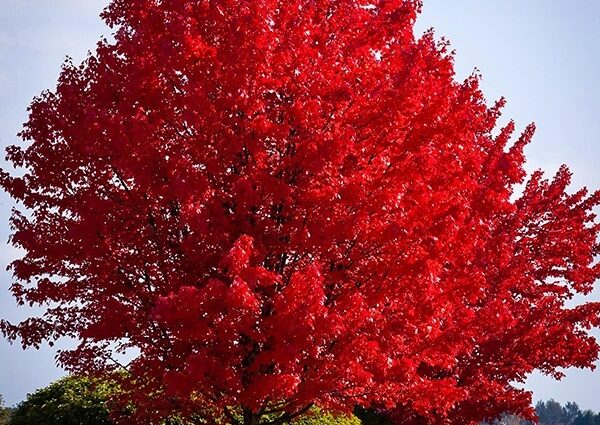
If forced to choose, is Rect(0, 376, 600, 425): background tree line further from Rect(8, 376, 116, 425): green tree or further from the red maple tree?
the red maple tree

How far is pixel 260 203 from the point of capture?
11.7 m

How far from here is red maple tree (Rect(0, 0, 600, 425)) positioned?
11.2 m

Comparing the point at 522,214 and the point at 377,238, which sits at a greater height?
the point at 522,214

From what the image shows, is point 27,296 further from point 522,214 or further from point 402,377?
point 522,214

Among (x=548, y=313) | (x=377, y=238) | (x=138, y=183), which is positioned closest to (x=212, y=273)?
(x=138, y=183)

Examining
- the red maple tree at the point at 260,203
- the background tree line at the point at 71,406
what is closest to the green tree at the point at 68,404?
the background tree line at the point at 71,406

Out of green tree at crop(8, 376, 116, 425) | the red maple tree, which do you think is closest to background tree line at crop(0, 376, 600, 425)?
green tree at crop(8, 376, 116, 425)

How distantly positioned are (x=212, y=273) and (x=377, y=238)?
2.83m

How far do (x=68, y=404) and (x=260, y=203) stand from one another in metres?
8.54

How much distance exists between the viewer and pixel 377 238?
11641mm

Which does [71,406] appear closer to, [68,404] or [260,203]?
[68,404]

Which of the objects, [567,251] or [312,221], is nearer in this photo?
[312,221]

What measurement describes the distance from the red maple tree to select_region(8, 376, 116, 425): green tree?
3643 millimetres

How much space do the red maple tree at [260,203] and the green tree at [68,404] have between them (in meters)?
3.64
